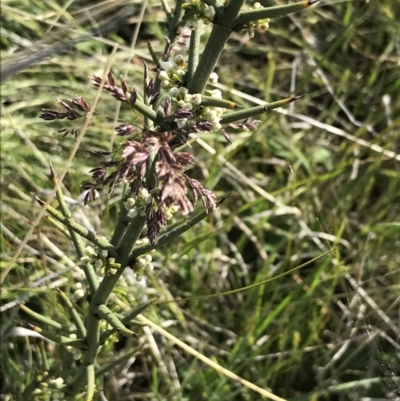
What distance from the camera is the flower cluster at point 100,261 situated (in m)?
0.74

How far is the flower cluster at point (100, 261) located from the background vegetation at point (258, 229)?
0.25m

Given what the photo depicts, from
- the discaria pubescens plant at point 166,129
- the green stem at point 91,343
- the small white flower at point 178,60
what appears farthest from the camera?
the green stem at point 91,343

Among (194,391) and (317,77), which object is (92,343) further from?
(317,77)

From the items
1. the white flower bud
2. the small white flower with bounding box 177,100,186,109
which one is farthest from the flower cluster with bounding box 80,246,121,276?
the small white flower with bounding box 177,100,186,109

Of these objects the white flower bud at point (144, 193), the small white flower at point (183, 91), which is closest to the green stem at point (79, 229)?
the white flower bud at point (144, 193)

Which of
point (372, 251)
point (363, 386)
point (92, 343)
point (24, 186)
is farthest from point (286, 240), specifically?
point (92, 343)

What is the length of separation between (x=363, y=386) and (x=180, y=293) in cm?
51

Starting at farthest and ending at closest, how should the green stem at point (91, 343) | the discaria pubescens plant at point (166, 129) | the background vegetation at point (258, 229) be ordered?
the background vegetation at point (258, 229)
the green stem at point (91, 343)
the discaria pubescens plant at point (166, 129)

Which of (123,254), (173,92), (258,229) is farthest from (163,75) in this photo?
(258,229)

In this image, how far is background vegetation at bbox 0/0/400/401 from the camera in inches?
50.5

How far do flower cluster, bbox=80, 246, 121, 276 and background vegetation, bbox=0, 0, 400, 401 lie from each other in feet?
0.83

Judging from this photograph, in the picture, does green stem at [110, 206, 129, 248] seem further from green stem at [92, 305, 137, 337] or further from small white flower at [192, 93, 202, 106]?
small white flower at [192, 93, 202, 106]

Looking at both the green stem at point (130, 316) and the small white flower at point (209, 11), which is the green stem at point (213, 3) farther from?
the green stem at point (130, 316)

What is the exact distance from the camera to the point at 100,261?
2.45ft
